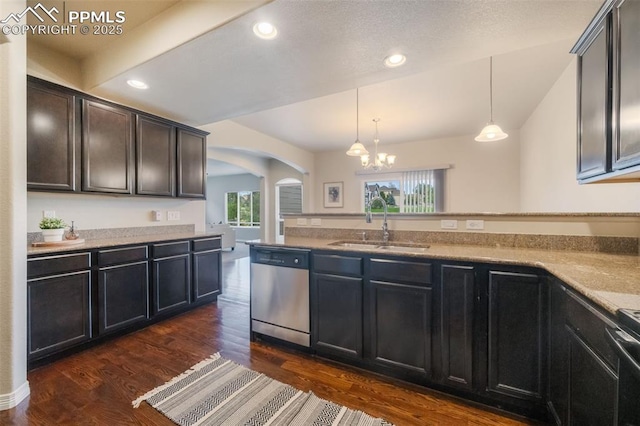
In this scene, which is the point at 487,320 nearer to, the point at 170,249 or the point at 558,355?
the point at 558,355

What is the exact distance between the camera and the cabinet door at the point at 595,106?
54.2 inches

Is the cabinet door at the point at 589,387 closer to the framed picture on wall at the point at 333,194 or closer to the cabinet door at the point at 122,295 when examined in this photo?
the cabinet door at the point at 122,295

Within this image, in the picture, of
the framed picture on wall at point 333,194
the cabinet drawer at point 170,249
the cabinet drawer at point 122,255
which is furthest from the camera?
the framed picture on wall at point 333,194

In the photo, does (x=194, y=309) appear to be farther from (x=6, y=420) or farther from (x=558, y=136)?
(x=558, y=136)

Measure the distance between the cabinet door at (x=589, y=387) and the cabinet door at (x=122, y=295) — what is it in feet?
11.0

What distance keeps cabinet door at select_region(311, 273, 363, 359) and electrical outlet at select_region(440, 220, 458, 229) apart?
2.99 ft

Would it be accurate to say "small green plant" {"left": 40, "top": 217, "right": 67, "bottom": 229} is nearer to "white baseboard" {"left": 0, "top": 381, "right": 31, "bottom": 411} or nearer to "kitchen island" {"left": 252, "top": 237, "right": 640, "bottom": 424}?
"white baseboard" {"left": 0, "top": 381, "right": 31, "bottom": 411}

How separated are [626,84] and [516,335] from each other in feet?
4.52

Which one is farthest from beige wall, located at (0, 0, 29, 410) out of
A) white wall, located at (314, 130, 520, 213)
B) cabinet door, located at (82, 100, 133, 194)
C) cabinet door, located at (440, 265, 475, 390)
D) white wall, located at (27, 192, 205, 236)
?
white wall, located at (314, 130, 520, 213)

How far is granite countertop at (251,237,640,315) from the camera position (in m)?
0.98

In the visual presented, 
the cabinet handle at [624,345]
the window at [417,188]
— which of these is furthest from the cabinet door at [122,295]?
the window at [417,188]

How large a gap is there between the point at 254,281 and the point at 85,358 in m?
1.50

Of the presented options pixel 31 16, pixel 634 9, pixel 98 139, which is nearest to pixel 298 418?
pixel 634 9

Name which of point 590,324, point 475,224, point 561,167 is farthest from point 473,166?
point 590,324
